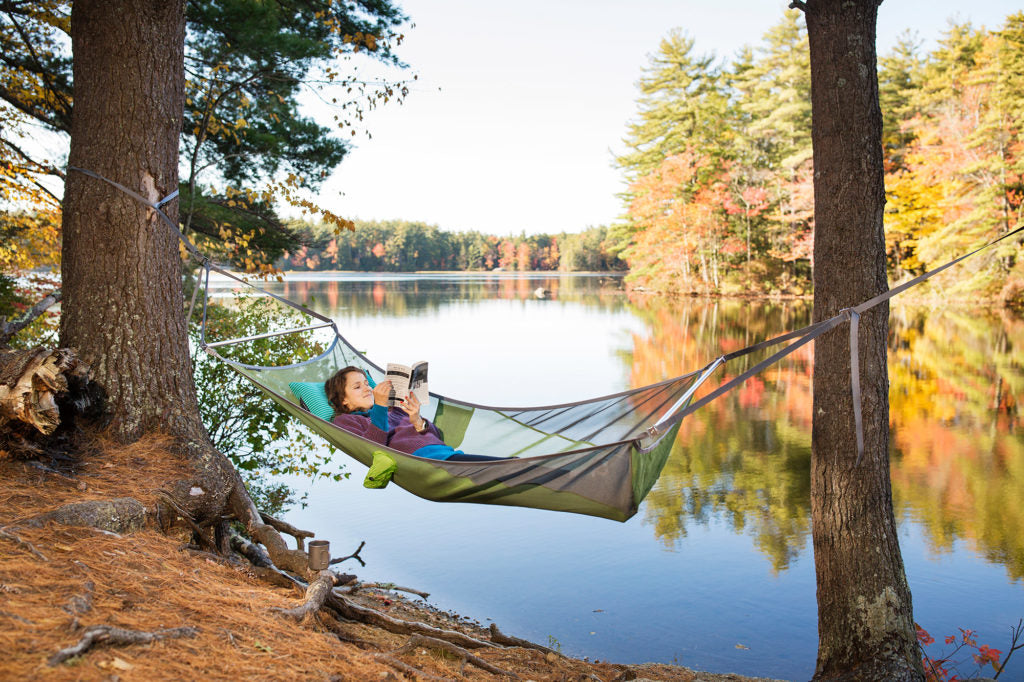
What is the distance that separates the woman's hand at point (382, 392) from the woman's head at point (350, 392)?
0.07 meters

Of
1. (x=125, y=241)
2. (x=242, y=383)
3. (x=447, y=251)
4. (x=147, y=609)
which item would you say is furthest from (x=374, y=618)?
(x=447, y=251)

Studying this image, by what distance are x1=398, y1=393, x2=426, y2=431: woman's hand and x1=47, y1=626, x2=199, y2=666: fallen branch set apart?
4.20 ft

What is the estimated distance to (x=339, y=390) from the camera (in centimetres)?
275

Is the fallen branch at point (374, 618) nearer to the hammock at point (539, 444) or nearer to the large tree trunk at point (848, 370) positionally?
the hammock at point (539, 444)

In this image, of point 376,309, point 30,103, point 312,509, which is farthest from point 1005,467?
point 376,309

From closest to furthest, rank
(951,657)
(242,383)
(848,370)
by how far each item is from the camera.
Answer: (848,370) < (951,657) < (242,383)

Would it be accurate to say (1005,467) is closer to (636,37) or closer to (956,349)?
(956,349)

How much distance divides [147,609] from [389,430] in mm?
1206

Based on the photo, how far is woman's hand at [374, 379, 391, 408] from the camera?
8.72 ft

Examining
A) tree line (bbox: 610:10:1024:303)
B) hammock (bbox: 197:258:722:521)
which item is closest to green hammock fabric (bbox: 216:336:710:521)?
hammock (bbox: 197:258:722:521)

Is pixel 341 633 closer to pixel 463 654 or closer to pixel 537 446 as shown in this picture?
pixel 463 654

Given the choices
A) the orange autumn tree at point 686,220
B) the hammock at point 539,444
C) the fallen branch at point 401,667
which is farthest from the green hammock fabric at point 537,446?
the orange autumn tree at point 686,220

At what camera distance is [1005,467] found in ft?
16.6

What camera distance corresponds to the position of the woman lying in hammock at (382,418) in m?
2.46
